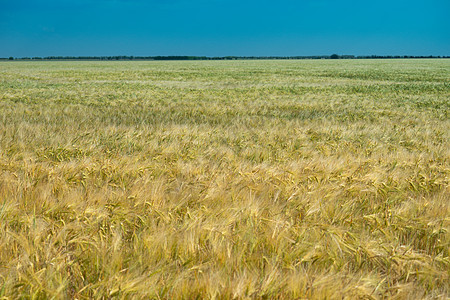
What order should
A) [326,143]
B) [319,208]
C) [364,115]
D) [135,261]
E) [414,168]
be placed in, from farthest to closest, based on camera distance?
1. [364,115]
2. [326,143]
3. [414,168]
4. [319,208]
5. [135,261]

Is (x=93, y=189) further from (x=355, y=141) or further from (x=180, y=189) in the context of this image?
(x=355, y=141)

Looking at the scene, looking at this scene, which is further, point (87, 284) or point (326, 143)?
point (326, 143)

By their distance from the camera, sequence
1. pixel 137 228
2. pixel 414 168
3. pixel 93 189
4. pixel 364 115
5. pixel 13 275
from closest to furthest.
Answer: pixel 13 275
pixel 137 228
pixel 93 189
pixel 414 168
pixel 364 115

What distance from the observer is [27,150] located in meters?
4.21

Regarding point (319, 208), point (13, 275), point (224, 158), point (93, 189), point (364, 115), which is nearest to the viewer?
point (13, 275)

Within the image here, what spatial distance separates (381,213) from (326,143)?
291cm

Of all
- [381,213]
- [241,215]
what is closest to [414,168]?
[381,213]

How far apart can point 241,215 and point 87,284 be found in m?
1.07

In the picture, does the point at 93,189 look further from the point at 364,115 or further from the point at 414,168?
the point at 364,115

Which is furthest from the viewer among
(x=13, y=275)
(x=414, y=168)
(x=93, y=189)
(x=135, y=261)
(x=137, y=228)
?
(x=414, y=168)

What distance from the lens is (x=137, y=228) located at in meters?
2.32

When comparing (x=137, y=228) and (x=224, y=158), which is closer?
(x=137, y=228)

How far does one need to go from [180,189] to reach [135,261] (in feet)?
3.59

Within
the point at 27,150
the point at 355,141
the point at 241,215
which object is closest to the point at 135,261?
the point at 241,215
